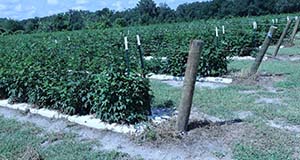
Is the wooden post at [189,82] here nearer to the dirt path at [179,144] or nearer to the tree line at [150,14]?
the dirt path at [179,144]

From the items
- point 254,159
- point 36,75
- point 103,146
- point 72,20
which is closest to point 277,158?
point 254,159

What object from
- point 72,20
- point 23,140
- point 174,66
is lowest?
point 23,140

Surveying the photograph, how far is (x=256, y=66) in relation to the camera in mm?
8492

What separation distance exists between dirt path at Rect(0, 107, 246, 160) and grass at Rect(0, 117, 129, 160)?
0.16 m

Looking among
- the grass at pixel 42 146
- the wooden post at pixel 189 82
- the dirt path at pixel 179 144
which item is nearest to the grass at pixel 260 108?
the dirt path at pixel 179 144

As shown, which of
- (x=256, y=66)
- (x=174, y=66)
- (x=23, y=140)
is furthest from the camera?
(x=174, y=66)

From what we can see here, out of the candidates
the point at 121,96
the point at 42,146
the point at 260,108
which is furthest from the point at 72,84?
the point at 260,108

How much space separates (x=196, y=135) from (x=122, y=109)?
1.12m

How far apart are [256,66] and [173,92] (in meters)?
2.29

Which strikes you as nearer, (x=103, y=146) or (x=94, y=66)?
(x=103, y=146)

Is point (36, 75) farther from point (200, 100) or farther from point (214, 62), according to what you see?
point (214, 62)

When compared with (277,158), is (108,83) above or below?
above

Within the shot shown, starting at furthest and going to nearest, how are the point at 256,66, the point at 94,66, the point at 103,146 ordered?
the point at 256,66 → the point at 94,66 → the point at 103,146

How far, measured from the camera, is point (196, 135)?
471 cm
